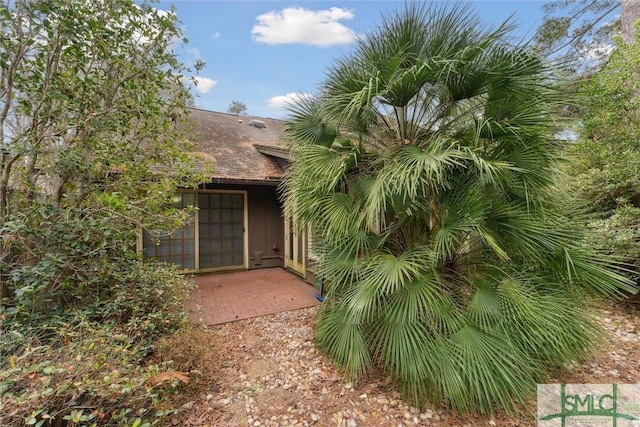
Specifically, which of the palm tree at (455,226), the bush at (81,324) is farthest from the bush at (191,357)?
the palm tree at (455,226)

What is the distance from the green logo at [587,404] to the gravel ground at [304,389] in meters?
0.13

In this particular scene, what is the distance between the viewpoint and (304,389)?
2756mm

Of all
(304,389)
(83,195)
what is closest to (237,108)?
(83,195)

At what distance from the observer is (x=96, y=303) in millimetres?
3000

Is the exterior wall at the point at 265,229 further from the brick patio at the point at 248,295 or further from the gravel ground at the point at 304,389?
the gravel ground at the point at 304,389

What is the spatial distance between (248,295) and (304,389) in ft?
10.1

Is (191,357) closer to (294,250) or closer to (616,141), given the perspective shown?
(294,250)

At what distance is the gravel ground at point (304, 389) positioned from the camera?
235 cm

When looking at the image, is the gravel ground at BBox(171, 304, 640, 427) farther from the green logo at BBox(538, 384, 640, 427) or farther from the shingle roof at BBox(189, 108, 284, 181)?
the shingle roof at BBox(189, 108, 284, 181)

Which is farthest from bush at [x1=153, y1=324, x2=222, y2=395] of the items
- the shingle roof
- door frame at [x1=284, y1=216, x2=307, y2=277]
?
the shingle roof

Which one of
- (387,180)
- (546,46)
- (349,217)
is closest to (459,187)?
(387,180)

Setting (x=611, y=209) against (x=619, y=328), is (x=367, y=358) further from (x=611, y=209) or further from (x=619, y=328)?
(x=611, y=209)

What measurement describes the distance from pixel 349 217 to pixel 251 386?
208 centimetres

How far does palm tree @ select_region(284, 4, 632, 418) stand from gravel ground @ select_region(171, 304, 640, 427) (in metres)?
0.17
